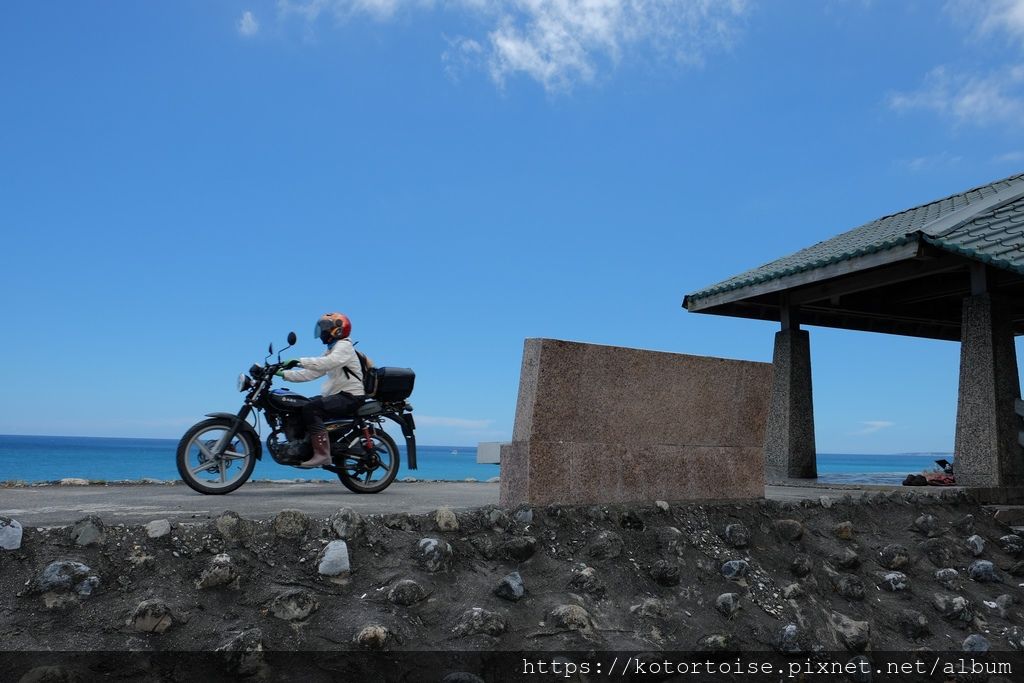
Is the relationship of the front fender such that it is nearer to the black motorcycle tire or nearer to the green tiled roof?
the black motorcycle tire

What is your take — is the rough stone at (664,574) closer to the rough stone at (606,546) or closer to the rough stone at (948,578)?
the rough stone at (606,546)

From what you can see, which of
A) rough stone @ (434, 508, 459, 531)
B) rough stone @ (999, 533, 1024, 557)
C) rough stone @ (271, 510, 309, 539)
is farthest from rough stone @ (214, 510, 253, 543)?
rough stone @ (999, 533, 1024, 557)

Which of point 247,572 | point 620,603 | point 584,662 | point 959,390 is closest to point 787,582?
point 620,603

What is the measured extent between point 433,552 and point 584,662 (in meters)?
1.04

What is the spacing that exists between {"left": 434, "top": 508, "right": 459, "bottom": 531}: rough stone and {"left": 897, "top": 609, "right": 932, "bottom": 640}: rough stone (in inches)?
133

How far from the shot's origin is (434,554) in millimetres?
4512

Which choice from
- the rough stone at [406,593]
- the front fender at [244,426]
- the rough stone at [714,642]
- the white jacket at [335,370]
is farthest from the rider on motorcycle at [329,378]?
the rough stone at [714,642]

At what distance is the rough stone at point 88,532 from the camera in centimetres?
406

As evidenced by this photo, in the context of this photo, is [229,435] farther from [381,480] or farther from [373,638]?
[373,638]

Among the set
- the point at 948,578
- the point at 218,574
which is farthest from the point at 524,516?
the point at 948,578

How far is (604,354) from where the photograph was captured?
565cm

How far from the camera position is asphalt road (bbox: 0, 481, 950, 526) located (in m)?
4.79

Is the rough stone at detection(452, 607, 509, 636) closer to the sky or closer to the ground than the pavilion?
closer to the ground

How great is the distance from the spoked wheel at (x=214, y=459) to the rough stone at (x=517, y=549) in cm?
269
